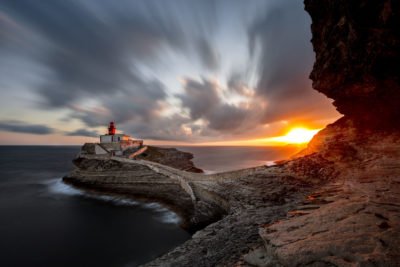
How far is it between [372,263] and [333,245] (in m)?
0.66

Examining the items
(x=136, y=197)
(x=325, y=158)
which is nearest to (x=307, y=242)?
(x=325, y=158)

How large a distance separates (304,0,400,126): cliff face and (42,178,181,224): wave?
17.9 m

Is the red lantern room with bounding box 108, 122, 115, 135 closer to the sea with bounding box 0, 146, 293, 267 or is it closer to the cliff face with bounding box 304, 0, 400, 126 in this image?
the sea with bounding box 0, 146, 293, 267

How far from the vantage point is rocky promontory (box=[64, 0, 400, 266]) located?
3.48m

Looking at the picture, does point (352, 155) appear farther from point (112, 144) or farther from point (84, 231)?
point (112, 144)

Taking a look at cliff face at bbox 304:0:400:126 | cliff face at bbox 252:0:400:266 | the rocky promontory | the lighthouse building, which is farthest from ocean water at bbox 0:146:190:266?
cliff face at bbox 304:0:400:126

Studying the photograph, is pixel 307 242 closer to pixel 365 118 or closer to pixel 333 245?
pixel 333 245

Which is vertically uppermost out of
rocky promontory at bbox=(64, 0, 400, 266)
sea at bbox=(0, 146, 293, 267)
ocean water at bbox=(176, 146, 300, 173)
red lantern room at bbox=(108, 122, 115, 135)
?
red lantern room at bbox=(108, 122, 115, 135)

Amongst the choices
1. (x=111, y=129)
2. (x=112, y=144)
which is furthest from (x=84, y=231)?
(x=111, y=129)

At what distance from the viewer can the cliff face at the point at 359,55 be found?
293 inches

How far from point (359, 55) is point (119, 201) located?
89.2ft

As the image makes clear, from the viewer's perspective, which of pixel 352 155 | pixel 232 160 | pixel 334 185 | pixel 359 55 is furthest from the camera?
pixel 232 160

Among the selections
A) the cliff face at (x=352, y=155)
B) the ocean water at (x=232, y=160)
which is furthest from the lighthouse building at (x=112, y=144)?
the cliff face at (x=352, y=155)

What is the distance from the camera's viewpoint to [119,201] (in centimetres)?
2012
